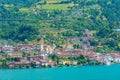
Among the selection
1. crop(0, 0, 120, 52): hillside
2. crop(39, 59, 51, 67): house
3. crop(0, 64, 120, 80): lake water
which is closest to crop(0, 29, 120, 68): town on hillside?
crop(39, 59, 51, 67): house

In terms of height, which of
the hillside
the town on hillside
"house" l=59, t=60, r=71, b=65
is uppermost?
the hillside

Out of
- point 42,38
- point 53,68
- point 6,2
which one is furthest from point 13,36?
point 6,2

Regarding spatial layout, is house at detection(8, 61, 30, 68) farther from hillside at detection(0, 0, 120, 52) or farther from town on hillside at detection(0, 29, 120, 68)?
hillside at detection(0, 0, 120, 52)

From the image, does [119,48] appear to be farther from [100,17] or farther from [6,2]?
[6,2]

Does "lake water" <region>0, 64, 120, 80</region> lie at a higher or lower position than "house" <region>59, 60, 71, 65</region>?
higher

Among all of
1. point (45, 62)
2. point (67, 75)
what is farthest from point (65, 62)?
point (67, 75)

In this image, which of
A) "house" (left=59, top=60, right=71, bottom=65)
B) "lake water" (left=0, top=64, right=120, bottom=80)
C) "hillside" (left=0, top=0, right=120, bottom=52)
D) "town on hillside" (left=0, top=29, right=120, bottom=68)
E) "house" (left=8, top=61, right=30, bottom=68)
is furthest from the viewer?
"hillside" (left=0, top=0, right=120, bottom=52)

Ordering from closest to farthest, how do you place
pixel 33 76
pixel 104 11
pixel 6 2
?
pixel 33 76
pixel 104 11
pixel 6 2
